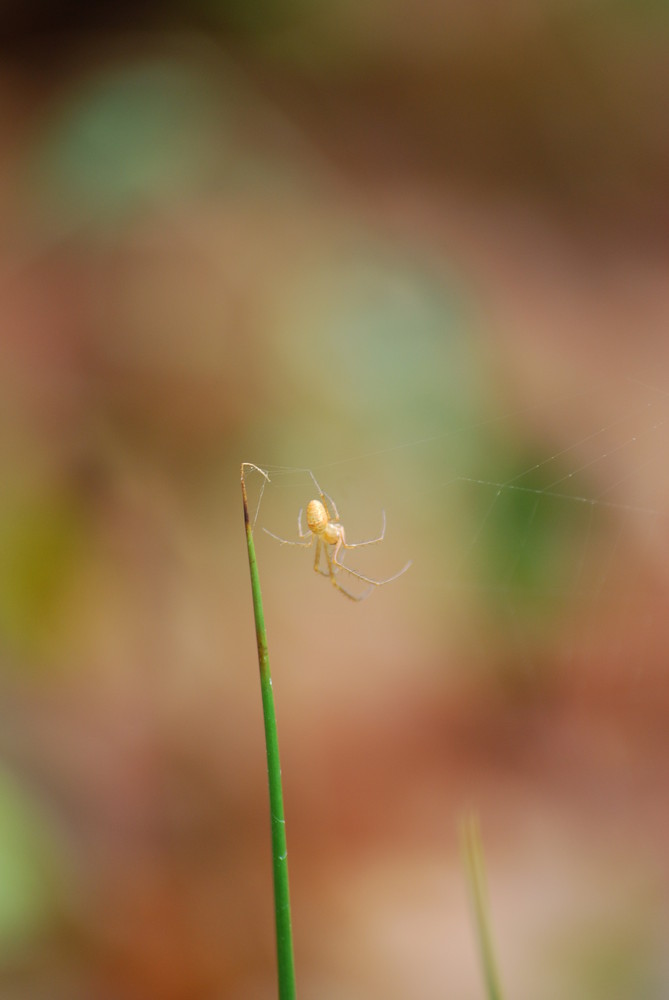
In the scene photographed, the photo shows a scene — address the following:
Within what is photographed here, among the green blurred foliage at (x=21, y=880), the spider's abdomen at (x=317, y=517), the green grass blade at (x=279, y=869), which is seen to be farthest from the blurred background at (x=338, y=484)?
the green grass blade at (x=279, y=869)

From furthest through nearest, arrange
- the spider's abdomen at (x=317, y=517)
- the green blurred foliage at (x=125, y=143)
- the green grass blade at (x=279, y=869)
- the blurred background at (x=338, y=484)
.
Result: the green blurred foliage at (x=125, y=143), the blurred background at (x=338, y=484), the spider's abdomen at (x=317, y=517), the green grass blade at (x=279, y=869)

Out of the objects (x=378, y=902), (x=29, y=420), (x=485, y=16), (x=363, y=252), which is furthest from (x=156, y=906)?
(x=485, y=16)

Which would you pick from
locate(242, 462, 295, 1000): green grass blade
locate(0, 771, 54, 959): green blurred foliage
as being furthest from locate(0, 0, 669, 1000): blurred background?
locate(242, 462, 295, 1000): green grass blade

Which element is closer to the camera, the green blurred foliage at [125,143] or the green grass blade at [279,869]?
the green grass blade at [279,869]

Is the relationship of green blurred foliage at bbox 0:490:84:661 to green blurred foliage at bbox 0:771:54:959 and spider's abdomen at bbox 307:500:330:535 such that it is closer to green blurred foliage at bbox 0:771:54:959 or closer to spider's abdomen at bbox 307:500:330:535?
green blurred foliage at bbox 0:771:54:959

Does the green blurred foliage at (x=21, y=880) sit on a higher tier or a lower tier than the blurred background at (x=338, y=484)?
lower

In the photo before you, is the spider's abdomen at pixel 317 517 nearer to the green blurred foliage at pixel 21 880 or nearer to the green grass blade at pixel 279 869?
the green blurred foliage at pixel 21 880

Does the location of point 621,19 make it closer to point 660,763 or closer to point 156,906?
point 660,763
